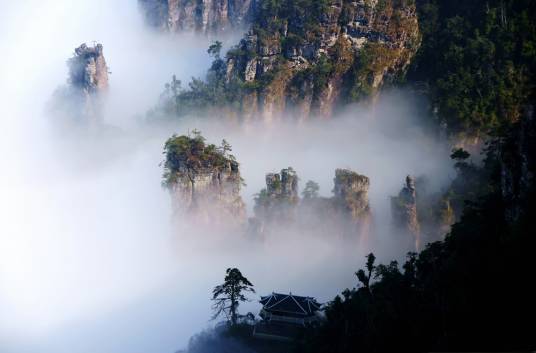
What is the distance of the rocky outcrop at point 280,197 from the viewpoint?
66.4 meters

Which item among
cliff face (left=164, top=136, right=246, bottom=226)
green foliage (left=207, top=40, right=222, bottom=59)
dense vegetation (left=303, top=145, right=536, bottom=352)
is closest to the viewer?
dense vegetation (left=303, top=145, right=536, bottom=352)

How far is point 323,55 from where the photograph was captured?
8081cm

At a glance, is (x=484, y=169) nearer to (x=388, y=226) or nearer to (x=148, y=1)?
(x=388, y=226)

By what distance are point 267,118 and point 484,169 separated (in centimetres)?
2848

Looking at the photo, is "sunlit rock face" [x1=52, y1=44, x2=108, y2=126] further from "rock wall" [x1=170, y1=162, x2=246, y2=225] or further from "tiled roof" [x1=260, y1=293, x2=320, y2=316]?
"tiled roof" [x1=260, y1=293, x2=320, y2=316]

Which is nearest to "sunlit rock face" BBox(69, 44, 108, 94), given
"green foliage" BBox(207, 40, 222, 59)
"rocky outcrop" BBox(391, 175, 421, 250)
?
"green foliage" BBox(207, 40, 222, 59)

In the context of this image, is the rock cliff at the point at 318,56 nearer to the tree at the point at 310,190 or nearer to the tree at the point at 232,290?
the tree at the point at 310,190

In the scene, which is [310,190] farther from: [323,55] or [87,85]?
[87,85]

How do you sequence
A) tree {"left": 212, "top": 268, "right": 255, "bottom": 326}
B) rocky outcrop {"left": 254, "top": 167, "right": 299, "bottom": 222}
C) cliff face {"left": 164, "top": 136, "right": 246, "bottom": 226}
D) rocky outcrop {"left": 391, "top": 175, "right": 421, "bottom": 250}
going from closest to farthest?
tree {"left": 212, "top": 268, "right": 255, "bottom": 326} → rocky outcrop {"left": 391, "top": 175, "right": 421, "bottom": 250} → rocky outcrop {"left": 254, "top": 167, "right": 299, "bottom": 222} → cliff face {"left": 164, "top": 136, "right": 246, "bottom": 226}

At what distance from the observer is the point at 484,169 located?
5828cm

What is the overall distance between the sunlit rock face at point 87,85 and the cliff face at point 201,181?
915 inches

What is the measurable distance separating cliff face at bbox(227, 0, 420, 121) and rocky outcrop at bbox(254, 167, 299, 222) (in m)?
16.2

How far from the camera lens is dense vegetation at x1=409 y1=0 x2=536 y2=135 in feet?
220

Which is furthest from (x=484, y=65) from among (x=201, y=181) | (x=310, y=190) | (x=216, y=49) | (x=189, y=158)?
(x=216, y=49)
